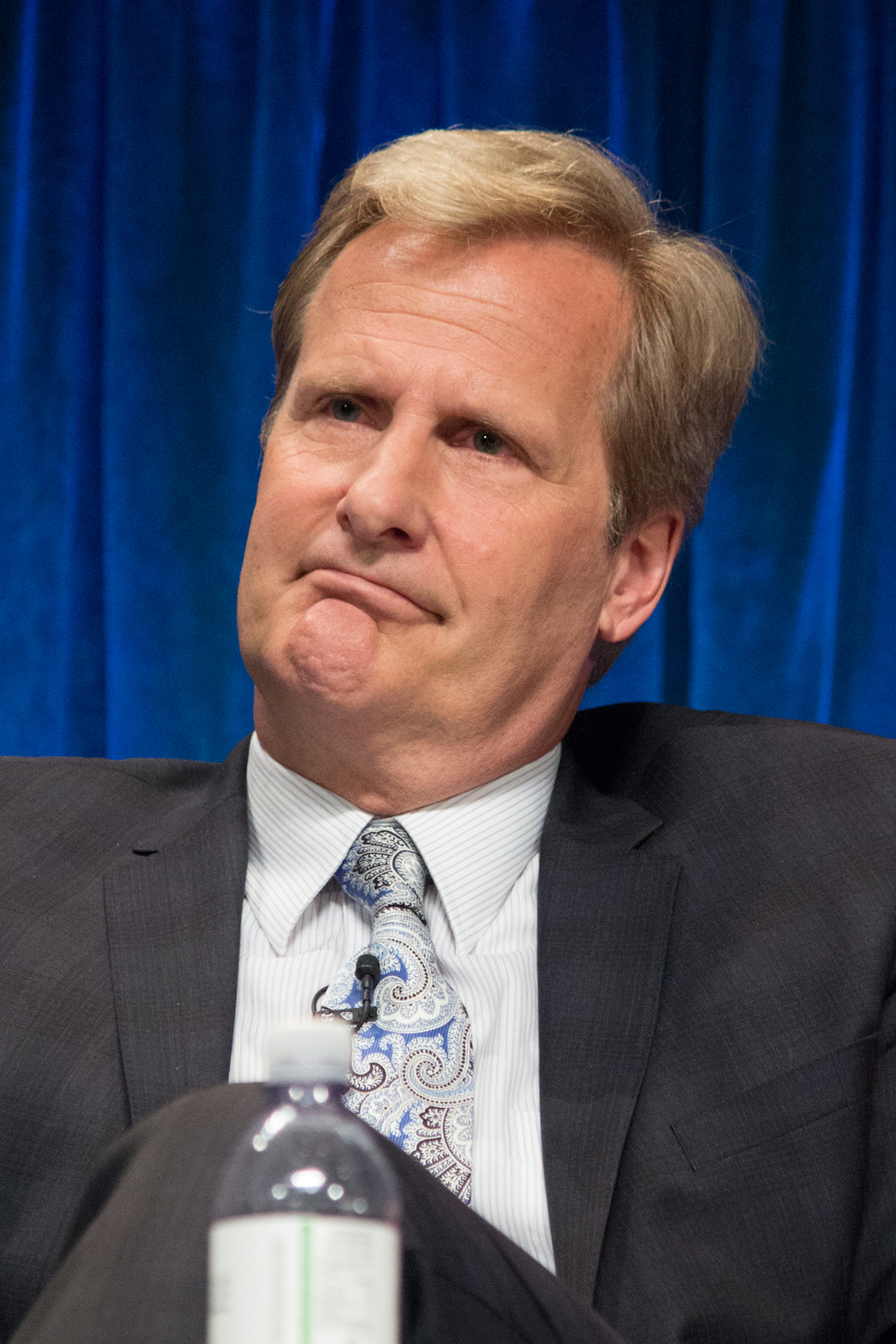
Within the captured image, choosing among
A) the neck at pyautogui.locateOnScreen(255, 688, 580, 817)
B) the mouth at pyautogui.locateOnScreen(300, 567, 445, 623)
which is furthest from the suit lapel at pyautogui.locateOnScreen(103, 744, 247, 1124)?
the mouth at pyautogui.locateOnScreen(300, 567, 445, 623)

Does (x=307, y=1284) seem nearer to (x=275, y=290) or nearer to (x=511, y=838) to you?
(x=511, y=838)

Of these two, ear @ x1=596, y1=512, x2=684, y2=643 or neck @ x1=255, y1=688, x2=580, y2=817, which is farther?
ear @ x1=596, y1=512, x2=684, y2=643

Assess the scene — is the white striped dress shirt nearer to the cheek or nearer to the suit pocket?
the suit pocket

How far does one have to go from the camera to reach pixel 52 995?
137 cm

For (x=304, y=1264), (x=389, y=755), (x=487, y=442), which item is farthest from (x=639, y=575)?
(x=304, y=1264)

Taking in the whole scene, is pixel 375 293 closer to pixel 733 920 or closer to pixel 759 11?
pixel 733 920

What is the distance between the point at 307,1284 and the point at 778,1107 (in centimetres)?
88

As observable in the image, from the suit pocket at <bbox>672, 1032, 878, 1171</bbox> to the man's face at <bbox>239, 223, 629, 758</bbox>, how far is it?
19.0 inches

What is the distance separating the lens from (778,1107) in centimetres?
133

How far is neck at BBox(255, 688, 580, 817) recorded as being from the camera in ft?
4.96

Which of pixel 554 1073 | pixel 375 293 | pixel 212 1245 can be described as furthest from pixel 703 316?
pixel 212 1245

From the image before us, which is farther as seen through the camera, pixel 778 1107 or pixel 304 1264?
pixel 778 1107

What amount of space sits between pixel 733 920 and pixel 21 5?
6.16ft

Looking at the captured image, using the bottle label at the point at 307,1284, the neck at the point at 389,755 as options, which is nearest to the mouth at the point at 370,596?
the neck at the point at 389,755
